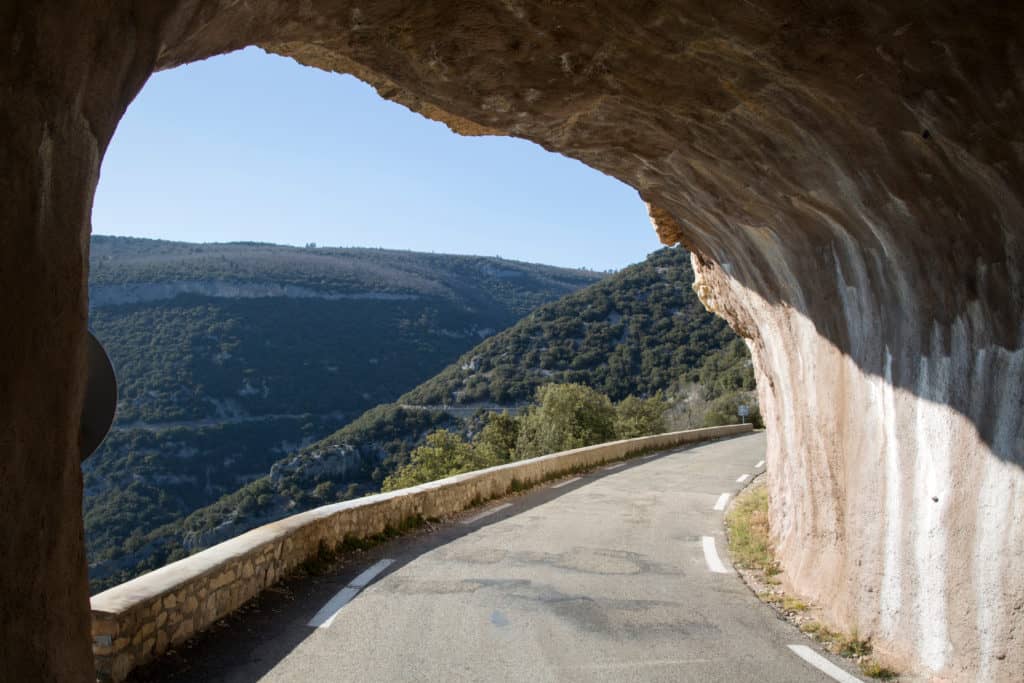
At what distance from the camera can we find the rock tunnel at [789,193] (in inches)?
96.0

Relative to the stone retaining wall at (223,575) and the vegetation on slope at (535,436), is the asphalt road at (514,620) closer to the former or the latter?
the stone retaining wall at (223,575)

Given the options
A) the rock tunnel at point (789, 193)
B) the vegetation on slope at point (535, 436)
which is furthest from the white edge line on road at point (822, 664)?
the vegetation on slope at point (535, 436)

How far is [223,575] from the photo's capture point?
612 centimetres

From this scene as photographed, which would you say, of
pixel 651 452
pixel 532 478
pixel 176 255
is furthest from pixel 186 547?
pixel 176 255

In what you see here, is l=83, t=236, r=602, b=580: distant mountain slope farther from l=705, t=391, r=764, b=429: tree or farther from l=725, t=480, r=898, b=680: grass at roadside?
l=725, t=480, r=898, b=680: grass at roadside

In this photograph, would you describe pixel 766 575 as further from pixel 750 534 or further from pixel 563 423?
Result: pixel 563 423

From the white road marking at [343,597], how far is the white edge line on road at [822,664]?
11.3ft

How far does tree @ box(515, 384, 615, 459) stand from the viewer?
3262 cm

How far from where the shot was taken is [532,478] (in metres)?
15.9

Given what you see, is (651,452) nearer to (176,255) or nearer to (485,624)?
(485,624)

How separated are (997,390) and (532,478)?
12.2 meters

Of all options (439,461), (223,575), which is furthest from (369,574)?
(439,461)

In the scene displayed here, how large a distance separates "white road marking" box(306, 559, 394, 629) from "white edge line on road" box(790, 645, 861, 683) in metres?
3.45

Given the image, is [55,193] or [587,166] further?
[587,166]
